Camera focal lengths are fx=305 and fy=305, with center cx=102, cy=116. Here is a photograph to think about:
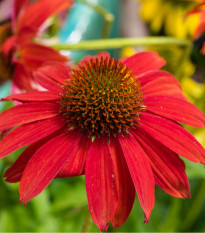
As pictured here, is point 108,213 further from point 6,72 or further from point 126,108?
point 6,72

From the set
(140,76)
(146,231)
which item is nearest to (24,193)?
(140,76)

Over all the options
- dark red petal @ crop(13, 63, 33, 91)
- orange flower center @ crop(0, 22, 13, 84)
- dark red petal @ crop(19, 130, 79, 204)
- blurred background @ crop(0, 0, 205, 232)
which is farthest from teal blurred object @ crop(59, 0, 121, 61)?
dark red petal @ crop(19, 130, 79, 204)

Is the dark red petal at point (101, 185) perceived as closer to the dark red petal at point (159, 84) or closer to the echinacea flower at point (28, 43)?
the dark red petal at point (159, 84)

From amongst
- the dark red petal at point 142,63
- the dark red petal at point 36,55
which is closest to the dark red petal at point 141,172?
the dark red petal at point 142,63

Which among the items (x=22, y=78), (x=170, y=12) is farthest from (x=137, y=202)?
(x=170, y=12)

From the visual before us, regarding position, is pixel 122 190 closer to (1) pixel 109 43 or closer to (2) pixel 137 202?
(1) pixel 109 43
